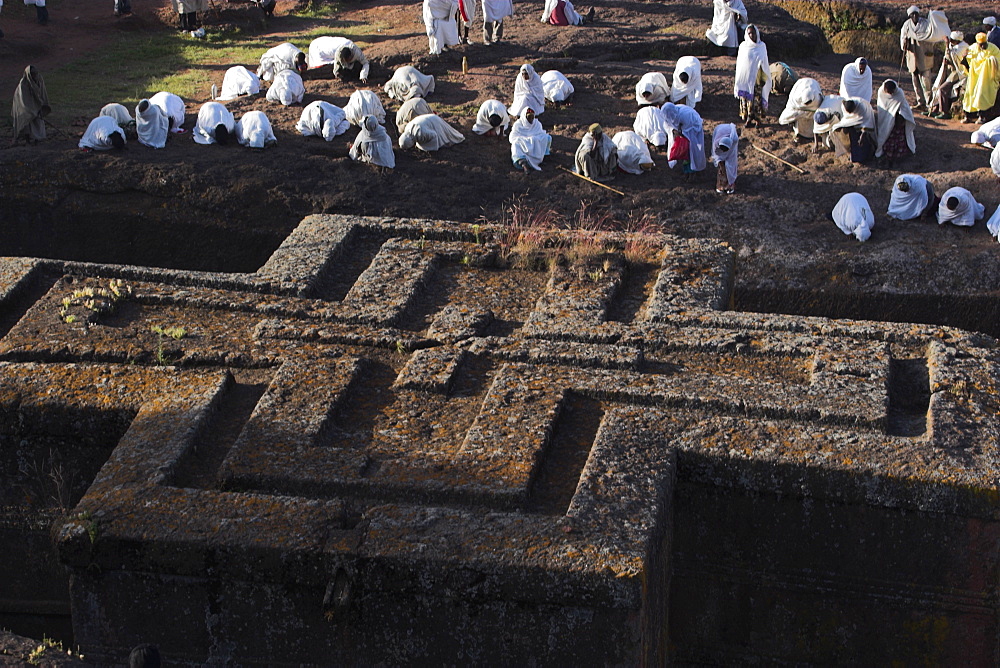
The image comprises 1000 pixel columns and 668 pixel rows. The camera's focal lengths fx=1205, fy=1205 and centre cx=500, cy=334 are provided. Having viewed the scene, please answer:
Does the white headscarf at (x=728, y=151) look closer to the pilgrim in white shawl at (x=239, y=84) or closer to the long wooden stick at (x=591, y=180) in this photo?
the long wooden stick at (x=591, y=180)

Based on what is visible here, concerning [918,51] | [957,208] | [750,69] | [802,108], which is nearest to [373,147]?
[750,69]

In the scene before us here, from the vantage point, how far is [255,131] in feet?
51.1

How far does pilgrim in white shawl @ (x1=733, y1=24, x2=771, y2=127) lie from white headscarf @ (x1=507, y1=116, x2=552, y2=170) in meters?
3.24

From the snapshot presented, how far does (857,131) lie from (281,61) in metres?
8.99

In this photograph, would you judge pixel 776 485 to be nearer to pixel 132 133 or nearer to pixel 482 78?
pixel 132 133

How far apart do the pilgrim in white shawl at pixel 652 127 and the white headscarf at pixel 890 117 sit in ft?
8.99

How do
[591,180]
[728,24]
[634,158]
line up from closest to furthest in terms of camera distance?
[591,180]
[634,158]
[728,24]

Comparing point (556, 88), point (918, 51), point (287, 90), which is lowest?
point (918, 51)

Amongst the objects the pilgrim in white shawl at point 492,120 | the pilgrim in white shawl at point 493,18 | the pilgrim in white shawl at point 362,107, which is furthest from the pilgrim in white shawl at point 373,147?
the pilgrim in white shawl at point 493,18

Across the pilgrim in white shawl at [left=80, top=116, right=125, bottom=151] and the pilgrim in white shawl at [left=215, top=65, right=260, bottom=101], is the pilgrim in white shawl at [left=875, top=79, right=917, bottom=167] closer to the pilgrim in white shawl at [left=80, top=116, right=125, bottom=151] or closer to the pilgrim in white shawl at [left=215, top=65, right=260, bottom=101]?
the pilgrim in white shawl at [left=215, top=65, right=260, bottom=101]

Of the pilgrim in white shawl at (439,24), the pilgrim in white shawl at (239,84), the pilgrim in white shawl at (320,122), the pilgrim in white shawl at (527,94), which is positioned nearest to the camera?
the pilgrim in white shawl at (320,122)

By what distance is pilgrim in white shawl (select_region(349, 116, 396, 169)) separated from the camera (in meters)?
14.8

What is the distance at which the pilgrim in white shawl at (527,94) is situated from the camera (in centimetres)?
1672

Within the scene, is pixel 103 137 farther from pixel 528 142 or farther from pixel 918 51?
pixel 918 51
